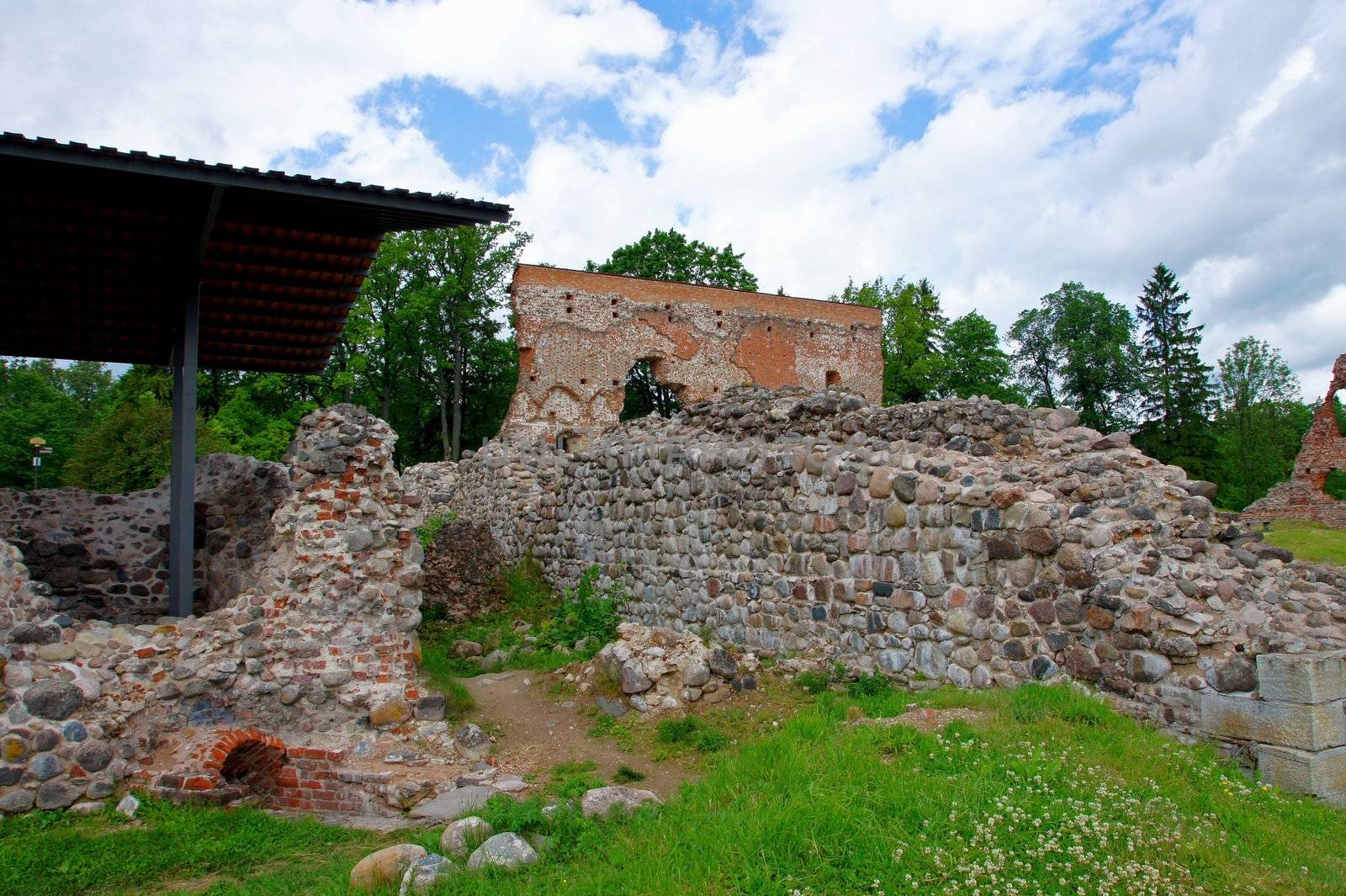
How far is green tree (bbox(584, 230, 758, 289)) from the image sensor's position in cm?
3688

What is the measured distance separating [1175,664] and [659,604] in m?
5.80

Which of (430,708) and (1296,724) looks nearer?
(1296,724)

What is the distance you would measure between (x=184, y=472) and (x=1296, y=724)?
26.8 ft

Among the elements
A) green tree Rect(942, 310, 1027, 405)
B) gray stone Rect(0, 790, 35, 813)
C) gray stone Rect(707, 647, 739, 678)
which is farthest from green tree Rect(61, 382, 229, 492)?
green tree Rect(942, 310, 1027, 405)

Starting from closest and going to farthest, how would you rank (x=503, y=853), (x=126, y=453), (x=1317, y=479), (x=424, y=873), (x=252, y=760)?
(x=424, y=873) < (x=503, y=853) < (x=252, y=760) < (x=126, y=453) < (x=1317, y=479)

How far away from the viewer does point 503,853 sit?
14.2 feet

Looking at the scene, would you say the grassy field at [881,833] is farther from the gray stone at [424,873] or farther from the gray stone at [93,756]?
the gray stone at [93,756]

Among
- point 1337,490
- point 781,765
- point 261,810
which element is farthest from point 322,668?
point 1337,490

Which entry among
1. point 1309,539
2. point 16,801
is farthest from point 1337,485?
point 16,801

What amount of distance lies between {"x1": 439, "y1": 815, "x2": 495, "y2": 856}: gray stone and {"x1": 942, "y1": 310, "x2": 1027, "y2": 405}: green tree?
116 feet

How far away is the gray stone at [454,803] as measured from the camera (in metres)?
5.63

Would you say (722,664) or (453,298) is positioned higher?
(453,298)

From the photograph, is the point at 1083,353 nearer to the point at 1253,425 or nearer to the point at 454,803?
the point at 1253,425

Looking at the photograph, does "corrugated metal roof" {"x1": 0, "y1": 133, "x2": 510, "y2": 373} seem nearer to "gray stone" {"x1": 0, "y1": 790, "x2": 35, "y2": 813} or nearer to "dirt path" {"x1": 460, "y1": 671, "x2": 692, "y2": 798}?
"gray stone" {"x1": 0, "y1": 790, "x2": 35, "y2": 813}
